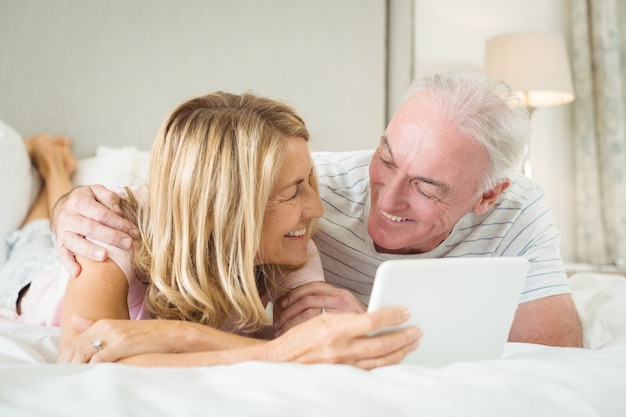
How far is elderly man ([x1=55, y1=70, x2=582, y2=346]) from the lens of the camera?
1.25 m

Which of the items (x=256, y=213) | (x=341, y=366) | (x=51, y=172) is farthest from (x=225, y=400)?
(x=51, y=172)

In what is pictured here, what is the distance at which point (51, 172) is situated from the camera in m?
2.05

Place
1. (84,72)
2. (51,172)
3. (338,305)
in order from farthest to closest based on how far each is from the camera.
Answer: (84,72) → (51,172) → (338,305)

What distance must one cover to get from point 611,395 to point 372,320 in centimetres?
28

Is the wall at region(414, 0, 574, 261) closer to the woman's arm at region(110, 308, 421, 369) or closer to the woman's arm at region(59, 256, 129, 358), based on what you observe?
the woman's arm at region(59, 256, 129, 358)

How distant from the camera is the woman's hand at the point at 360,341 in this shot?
31.0 inches

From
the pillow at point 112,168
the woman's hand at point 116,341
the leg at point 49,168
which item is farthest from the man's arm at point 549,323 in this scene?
the leg at point 49,168

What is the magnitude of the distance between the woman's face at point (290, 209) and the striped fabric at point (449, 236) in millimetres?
304

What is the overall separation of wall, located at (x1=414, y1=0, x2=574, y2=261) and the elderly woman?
6.14ft

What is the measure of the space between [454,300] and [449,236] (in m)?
0.70

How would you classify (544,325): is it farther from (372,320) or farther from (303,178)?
(372,320)

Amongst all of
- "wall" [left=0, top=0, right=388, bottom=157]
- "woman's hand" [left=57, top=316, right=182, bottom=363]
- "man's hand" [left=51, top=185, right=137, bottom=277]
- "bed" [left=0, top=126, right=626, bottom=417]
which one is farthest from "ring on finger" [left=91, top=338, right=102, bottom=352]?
"wall" [left=0, top=0, right=388, bottom=157]

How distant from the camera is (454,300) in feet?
2.74

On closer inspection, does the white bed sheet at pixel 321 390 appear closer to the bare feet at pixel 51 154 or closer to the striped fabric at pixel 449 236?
the striped fabric at pixel 449 236
